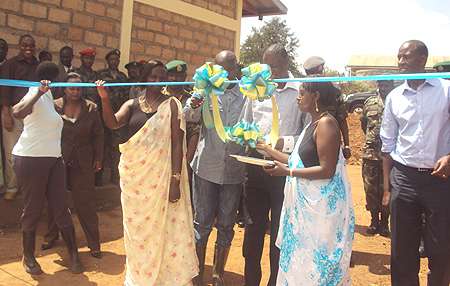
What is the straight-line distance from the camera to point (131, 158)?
3.42 meters

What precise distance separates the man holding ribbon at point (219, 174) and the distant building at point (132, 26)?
410 cm

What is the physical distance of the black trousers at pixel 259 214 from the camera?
11.1 feet

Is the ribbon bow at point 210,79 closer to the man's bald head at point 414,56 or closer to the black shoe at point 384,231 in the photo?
the man's bald head at point 414,56

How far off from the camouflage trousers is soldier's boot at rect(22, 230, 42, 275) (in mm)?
4261

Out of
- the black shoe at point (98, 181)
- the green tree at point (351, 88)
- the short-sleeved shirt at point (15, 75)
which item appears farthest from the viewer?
the green tree at point (351, 88)

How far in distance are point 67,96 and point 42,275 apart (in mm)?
1913

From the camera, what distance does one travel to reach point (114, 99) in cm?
670

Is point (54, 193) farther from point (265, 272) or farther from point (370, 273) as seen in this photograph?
point (370, 273)

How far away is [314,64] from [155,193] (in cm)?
258

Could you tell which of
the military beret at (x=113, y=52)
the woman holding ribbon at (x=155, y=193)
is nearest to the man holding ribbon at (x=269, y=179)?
the woman holding ribbon at (x=155, y=193)

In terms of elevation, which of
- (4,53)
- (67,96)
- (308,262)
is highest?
(4,53)

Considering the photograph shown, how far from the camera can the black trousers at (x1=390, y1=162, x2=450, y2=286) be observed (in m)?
2.97

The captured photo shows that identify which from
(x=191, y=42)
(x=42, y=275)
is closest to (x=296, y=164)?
(x=42, y=275)

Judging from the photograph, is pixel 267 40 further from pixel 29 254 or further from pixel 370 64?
pixel 29 254
